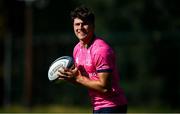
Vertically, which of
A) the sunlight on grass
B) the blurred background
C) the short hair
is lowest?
the sunlight on grass

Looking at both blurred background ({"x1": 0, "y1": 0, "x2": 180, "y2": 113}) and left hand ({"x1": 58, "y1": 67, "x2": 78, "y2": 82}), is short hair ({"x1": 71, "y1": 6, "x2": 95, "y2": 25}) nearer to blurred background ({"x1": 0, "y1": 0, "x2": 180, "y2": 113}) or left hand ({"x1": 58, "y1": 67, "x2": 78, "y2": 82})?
left hand ({"x1": 58, "y1": 67, "x2": 78, "y2": 82})

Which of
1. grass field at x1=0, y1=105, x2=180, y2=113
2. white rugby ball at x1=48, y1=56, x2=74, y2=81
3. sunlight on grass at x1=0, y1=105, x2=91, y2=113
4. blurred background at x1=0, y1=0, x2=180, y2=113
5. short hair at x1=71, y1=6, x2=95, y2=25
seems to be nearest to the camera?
short hair at x1=71, y1=6, x2=95, y2=25

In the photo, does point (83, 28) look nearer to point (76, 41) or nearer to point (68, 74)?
point (68, 74)

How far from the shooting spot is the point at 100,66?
6844mm

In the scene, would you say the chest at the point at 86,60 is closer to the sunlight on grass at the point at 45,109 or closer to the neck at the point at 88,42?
Answer: the neck at the point at 88,42

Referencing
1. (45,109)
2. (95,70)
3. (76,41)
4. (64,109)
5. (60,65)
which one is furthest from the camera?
(76,41)

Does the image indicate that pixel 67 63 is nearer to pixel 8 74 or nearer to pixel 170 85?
pixel 170 85

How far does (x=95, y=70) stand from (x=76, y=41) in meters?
13.6

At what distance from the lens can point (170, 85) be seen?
20.1 m

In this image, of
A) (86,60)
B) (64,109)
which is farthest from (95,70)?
(64,109)

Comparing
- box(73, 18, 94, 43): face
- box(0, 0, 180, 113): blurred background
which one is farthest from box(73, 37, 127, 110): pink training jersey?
box(0, 0, 180, 113): blurred background

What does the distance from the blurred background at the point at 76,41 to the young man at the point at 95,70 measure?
12.2 meters

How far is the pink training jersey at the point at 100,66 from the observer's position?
6840 millimetres

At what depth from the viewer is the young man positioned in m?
6.83
